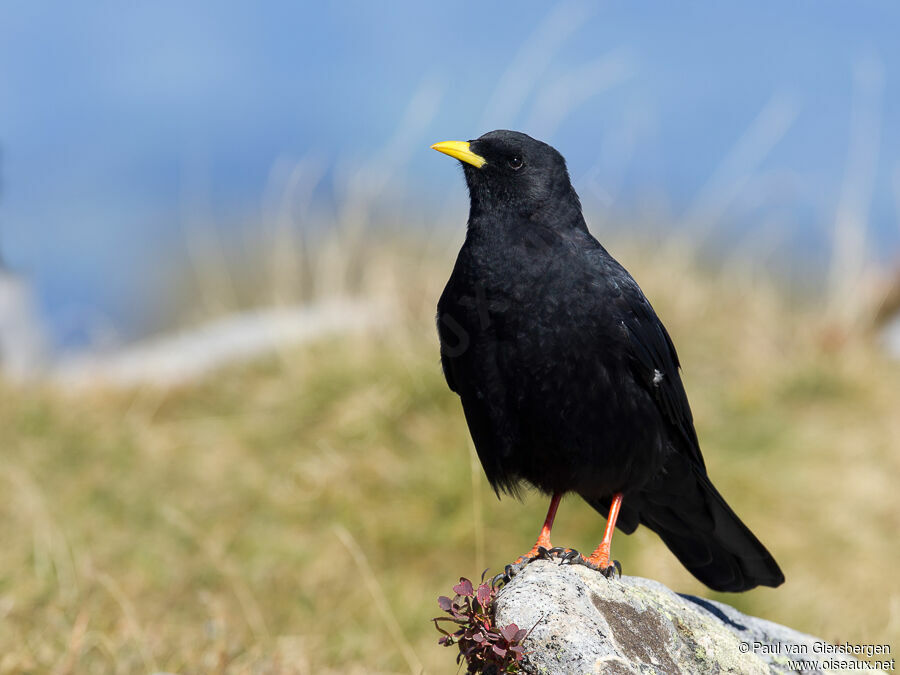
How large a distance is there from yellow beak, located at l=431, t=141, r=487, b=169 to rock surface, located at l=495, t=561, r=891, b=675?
1703 millimetres

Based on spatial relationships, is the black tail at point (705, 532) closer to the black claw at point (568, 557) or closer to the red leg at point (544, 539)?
the red leg at point (544, 539)

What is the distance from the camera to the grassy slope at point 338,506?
196 inches

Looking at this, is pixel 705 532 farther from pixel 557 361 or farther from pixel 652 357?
pixel 557 361

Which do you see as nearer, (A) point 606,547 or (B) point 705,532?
(A) point 606,547

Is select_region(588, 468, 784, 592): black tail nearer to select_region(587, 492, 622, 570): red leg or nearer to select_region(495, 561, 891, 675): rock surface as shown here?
select_region(587, 492, 622, 570): red leg

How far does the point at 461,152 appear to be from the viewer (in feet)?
13.0

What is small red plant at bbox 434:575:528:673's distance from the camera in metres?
2.82

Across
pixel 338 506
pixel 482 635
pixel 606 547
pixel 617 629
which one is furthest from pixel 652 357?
pixel 338 506

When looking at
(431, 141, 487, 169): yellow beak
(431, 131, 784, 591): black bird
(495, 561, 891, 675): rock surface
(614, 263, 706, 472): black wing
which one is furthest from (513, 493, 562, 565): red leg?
(431, 141, 487, 169): yellow beak

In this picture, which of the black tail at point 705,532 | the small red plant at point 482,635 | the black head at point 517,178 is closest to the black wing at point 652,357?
the black tail at point 705,532

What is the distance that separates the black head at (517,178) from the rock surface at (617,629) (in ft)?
4.78

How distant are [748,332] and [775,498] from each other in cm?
329

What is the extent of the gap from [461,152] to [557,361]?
1096 millimetres

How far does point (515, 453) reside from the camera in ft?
11.9
